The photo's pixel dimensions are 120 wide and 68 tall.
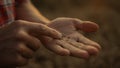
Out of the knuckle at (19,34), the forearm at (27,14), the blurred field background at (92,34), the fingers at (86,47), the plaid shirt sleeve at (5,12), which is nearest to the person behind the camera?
the knuckle at (19,34)

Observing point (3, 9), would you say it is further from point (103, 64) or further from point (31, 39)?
point (103, 64)

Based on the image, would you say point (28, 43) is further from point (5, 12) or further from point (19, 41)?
point (5, 12)

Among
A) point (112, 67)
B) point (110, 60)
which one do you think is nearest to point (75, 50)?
point (112, 67)

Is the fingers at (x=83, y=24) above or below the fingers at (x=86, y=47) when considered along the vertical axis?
above

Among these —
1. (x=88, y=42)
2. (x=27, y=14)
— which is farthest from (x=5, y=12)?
(x=88, y=42)

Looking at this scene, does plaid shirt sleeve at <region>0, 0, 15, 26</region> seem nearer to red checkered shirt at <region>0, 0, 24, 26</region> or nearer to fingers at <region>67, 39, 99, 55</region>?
red checkered shirt at <region>0, 0, 24, 26</region>

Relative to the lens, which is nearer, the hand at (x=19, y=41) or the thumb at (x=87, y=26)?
the hand at (x=19, y=41)

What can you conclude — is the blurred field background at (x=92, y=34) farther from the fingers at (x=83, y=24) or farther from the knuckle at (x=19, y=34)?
the knuckle at (x=19, y=34)

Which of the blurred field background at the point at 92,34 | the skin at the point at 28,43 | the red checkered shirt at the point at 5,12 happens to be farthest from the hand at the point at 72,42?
the blurred field background at the point at 92,34
